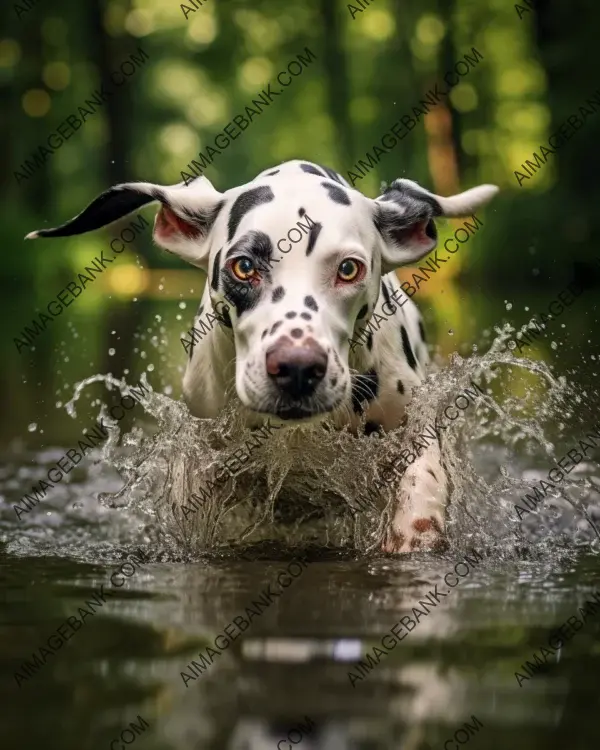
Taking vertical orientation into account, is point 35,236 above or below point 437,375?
above

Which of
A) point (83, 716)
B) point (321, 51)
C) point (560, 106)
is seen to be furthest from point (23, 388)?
point (321, 51)

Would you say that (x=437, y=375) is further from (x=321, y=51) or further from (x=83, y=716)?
(x=321, y=51)

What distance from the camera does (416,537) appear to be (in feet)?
→ 14.5

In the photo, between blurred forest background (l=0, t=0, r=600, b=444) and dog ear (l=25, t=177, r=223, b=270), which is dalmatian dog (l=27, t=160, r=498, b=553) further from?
blurred forest background (l=0, t=0, r=600, b=444)

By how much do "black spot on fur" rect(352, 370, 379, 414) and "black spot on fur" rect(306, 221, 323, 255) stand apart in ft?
2.20

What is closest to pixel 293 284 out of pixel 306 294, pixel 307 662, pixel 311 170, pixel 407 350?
pixel 306 294

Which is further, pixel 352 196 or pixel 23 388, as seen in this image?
pixel 23 388

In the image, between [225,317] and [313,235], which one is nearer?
[313,235]

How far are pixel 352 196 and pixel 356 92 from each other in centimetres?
2816

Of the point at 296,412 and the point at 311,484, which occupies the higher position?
the point at 296,412

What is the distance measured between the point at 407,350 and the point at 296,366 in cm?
135

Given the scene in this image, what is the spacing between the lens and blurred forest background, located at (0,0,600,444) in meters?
22.8

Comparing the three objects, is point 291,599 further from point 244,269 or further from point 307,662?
point 244,269

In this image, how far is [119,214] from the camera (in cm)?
485
